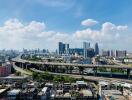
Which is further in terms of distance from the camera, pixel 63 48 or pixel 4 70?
pixel 63 48

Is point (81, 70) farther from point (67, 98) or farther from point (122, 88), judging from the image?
point (67, 98)

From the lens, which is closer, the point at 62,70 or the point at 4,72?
the point at 4,72

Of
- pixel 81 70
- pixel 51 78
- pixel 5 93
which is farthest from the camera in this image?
pixel 81 70

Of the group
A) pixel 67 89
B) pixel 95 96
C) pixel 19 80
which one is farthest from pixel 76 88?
pixel 19 80

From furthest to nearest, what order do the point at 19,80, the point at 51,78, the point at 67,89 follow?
A: the point at 51,78
the point at 19,80
the point at 67,89

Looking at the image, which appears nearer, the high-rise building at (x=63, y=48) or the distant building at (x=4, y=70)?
the distant building at (x=4, y=70)

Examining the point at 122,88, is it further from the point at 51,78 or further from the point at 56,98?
the point at 51,78

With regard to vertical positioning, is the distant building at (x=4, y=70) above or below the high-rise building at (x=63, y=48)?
below

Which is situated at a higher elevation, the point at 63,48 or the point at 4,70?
the point at 63,48

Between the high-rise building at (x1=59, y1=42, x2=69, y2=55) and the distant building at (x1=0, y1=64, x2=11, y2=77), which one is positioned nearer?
the distant building at (x1=0, y1=64, x2=11, y2=77)

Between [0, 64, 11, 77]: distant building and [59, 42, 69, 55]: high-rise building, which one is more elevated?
[59, 42, 69, 55]: high-rise building
